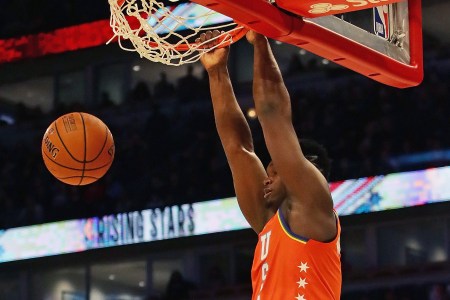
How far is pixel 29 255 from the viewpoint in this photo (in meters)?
13.8

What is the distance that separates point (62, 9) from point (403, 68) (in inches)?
444

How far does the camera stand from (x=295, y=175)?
3547 millimetres

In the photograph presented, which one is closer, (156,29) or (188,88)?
(156,29)

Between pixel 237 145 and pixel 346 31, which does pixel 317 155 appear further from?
pixel 346 31

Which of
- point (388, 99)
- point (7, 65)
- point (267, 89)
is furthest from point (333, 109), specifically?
point (267, 89)

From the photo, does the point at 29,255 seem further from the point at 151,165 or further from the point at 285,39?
the point at 285,39

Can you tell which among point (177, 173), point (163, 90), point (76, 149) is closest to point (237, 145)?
point (76, 149)

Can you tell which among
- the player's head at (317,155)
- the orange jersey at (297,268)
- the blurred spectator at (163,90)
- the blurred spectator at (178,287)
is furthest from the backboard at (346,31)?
the blurred spectator at (163,90)

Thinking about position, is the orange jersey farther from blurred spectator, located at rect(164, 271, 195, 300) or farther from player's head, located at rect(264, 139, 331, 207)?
blurred spectator, located at rect(164, 271, 195, 300)

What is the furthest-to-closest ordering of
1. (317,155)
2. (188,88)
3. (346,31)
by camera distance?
(188,88)
(346,31)
(317,155)

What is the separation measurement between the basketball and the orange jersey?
2.53 meters

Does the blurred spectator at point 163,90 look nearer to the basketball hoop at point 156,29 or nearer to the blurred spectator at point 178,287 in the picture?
the blurred spectator at point 178,287

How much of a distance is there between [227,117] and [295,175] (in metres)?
0.78

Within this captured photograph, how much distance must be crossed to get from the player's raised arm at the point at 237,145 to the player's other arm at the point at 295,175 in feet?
1.27
